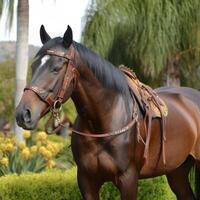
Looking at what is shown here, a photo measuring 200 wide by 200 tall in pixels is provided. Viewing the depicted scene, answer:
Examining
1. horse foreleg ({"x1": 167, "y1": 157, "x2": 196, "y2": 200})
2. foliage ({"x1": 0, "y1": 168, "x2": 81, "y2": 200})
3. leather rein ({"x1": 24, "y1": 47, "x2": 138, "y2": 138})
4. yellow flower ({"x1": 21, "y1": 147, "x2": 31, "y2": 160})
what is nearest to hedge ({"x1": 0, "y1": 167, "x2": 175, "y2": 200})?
foliage ({"x1": 0, "y1": 168, "x2": 81, "y2": 200})

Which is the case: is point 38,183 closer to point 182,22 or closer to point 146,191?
point 146,191

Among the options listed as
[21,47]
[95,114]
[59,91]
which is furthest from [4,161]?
[21,47]

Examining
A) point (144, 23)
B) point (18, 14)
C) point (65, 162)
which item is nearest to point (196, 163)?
point (65, 162)

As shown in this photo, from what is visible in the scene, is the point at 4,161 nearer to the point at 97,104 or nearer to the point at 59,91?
the point at 97,104

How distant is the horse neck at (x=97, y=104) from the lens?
3.95 metres

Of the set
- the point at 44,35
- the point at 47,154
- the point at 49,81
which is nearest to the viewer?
the point at 49,81

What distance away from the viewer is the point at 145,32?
14.3 m

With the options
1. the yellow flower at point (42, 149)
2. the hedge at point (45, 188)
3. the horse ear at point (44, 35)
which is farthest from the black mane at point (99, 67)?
the yellow flower at point (42, 149)

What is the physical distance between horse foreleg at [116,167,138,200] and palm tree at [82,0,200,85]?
1033 cm

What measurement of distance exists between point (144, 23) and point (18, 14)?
391 centimetres

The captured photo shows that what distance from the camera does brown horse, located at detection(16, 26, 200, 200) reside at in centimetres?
366

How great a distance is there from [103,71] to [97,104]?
0.25 metres

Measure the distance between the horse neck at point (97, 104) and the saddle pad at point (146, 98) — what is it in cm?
23

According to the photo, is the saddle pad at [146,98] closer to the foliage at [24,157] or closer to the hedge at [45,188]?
the hedge at [45,188]
